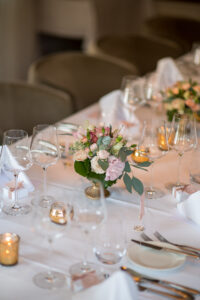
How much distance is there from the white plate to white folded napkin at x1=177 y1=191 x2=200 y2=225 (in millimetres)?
236

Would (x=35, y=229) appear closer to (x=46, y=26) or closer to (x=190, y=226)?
(x=190, y=226)

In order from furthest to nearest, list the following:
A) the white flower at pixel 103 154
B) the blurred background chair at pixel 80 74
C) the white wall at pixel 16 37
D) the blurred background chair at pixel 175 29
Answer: the white wall at pixel 16 37
the blurred background chair at pixel 175 29
the blurred background chair at pixel 80 74
the white flower at pixel 103 154

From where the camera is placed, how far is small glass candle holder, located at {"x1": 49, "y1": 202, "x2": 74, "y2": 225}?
1.23 metres

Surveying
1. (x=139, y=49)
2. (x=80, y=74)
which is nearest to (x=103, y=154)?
(x=80, y=74)

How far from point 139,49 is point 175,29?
1042 mm

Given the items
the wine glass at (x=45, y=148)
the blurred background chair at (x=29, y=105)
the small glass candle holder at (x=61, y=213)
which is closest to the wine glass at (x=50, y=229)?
the small glass candle holder at (x=61, y=213)

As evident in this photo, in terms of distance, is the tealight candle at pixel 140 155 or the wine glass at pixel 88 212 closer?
the wine glass at pixel 88 212

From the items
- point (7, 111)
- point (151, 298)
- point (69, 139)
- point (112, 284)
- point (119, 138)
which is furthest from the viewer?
point (7, 111)

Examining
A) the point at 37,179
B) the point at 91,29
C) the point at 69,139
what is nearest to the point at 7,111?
the point at 69,139

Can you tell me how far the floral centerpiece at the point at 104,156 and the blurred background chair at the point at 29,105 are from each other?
1148 mm

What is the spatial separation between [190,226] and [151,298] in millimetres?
438

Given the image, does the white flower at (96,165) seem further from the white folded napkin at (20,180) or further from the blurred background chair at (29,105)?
the blurred background chair at (29,105)

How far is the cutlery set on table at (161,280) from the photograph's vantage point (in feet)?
4.14

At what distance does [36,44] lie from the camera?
599cm
